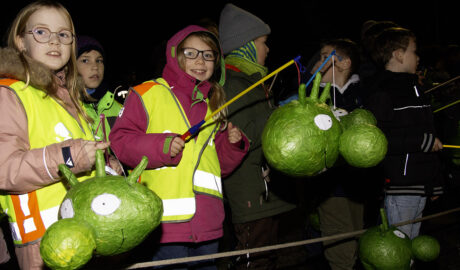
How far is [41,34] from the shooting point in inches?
71.0

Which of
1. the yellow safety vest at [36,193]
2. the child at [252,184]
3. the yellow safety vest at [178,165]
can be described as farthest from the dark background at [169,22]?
the yellow safety vest at [36,193]

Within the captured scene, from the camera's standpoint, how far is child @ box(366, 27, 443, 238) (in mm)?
2912

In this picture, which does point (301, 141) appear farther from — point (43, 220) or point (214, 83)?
point (43, 220)

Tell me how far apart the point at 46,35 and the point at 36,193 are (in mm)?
754

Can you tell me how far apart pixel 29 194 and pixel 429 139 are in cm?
270

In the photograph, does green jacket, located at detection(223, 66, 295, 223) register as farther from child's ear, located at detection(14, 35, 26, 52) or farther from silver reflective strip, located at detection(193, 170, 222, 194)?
child's ear, located at detection(14, 35, 26, 52)

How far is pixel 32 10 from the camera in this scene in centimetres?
181

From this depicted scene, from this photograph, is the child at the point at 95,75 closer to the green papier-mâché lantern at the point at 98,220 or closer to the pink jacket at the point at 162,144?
the pink jacket at the point at 162,144

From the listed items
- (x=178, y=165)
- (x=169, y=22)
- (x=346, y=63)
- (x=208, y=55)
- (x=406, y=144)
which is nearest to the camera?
(x=178, y=165)

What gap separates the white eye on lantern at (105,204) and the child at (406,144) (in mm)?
2247

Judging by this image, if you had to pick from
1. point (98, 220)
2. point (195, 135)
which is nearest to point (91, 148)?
point (98, 220)

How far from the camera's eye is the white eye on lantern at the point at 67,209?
1.33 m

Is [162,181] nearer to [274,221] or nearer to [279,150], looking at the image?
[279,150]

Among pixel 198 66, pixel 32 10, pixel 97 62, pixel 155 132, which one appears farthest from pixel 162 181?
pixel 97 62
